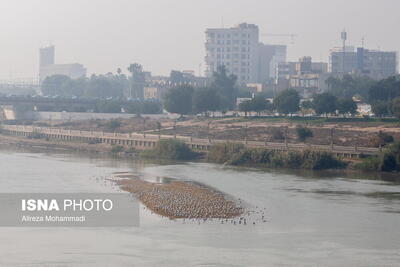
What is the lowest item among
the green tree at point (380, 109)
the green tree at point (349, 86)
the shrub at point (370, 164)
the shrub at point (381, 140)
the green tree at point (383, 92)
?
the shrub at point (370, 164)

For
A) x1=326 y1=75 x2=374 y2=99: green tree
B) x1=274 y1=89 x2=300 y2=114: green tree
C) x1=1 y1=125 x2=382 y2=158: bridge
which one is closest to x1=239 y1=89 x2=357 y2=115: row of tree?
x1=274 y1=89 x2=300 y2=114: green tree

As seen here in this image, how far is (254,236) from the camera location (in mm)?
41656

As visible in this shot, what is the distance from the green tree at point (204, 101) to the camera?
11531 cm

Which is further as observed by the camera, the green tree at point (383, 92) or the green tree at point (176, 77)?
the green tree at point (176, 77)

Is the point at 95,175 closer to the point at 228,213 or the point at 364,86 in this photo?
the point at 228,213

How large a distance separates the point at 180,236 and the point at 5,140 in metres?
70.6

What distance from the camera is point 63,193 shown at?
54125 millimetres

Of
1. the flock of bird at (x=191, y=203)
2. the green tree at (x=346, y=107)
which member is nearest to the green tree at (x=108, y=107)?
the green tree at (x=346, y=107)

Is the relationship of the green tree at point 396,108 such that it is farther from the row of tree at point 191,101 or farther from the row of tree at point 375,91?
the row of tree at point 191,101

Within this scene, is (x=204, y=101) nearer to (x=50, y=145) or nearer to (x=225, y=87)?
(x=50, y=145)

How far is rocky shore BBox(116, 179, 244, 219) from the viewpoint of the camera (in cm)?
4712

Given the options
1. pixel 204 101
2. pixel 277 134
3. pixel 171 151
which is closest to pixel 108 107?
pixel 204 101

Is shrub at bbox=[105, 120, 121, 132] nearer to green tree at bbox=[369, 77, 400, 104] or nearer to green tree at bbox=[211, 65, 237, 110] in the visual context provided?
green tree at bbox=[211, 65, 237, 110]

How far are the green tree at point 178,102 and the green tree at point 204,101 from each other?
1309 millimetres
